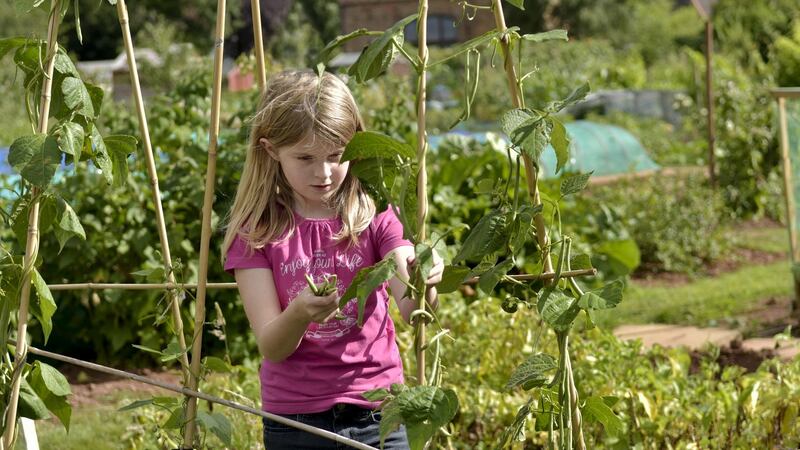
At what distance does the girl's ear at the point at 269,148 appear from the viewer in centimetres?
241

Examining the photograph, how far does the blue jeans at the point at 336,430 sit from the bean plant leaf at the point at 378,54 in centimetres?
80

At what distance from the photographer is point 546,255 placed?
6.66 ft

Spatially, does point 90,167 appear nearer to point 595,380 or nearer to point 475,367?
point 475,367

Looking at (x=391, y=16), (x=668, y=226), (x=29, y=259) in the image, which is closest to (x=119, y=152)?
(x=29, y=259)

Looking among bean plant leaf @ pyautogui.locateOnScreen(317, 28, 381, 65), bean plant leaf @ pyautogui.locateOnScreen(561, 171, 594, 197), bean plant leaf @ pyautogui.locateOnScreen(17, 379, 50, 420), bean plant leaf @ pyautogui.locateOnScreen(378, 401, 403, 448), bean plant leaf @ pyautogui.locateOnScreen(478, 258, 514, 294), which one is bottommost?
bean plant leaf @ pyautogui.locateOnScreen(17, 379, 50, 420)

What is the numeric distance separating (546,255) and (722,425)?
161cm

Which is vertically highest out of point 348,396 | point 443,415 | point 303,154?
point 303,154

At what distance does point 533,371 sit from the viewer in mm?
2004

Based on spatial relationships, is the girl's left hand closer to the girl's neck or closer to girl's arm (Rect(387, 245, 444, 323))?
girl's arm (Rect(387, 245, 444, 323))

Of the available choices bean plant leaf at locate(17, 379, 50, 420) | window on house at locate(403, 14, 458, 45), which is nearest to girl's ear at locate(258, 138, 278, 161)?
bean plant leaf at locate(17, 379, 50, 420)

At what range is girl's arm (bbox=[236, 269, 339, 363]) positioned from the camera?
6.63ft

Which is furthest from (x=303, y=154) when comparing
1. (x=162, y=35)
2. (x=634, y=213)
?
(x=162, y=35)

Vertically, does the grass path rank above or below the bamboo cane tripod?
below

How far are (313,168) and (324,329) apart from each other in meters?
0.33
